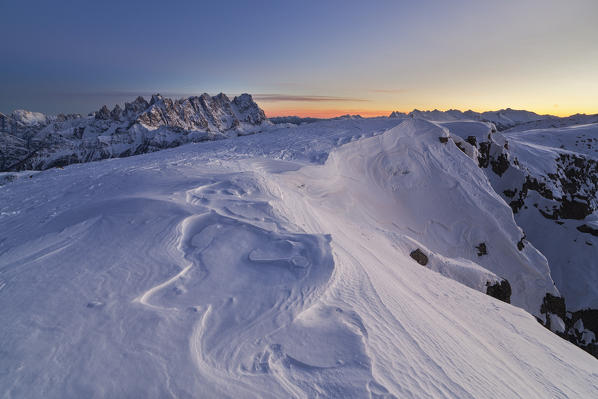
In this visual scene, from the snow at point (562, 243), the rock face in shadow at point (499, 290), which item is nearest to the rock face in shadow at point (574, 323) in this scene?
the snow at point (562, 243)

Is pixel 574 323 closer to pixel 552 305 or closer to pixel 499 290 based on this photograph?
pixel 552 305

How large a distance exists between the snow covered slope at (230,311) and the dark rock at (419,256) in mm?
378

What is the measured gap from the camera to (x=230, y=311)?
10.1ft

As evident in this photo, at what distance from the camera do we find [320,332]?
283cm

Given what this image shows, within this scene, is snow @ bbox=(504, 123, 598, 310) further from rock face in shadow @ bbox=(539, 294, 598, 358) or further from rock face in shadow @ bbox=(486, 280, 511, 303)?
rock face in shadow @ bbox=(486, 280, 511, 303)

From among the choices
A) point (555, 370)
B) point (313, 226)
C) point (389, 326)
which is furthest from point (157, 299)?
point (555, 370)

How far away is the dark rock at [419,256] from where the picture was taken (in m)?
8.28

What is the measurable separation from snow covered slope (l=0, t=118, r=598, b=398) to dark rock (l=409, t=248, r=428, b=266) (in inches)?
14.9

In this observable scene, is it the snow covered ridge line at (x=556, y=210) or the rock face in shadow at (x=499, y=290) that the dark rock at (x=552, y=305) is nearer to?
the snow covered ridge line at (x=556, y=210)

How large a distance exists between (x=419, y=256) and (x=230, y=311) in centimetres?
717

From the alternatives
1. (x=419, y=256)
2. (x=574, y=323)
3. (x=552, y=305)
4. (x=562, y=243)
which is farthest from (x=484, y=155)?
(x=419, y=256)

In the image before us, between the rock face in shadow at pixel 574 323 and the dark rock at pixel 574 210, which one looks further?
the dark rock at pixel 574 210

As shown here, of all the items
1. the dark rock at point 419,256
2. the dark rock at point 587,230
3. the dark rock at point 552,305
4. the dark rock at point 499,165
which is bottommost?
the dark rock at point 552,305

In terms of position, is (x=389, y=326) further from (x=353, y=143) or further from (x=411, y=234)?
(x=353, y=143)
